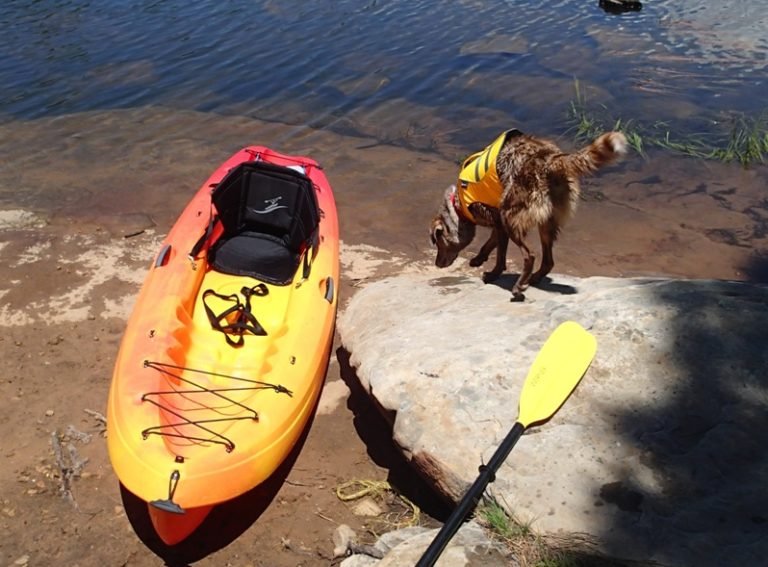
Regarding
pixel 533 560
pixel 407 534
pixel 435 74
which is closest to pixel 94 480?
pixel 407 534

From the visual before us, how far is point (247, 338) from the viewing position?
14.9ft

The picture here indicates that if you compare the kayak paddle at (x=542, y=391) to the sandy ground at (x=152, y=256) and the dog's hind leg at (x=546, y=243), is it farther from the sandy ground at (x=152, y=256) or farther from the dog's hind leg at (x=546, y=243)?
the dog's hind leg at (x=546, y=243)

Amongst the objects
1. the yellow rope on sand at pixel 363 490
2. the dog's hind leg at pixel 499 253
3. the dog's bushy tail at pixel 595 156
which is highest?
the dog's bushy tail at pixel 595 156

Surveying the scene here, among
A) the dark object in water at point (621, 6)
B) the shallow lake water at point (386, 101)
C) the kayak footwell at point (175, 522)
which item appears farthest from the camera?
the dark object in water at point (621, 6)

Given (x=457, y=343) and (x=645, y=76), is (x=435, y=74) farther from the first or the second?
(x=457, y=343)

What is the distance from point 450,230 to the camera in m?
5.59

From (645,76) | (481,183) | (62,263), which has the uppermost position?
(481,183)

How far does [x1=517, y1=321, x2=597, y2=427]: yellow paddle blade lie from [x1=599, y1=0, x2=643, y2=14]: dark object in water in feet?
38.1

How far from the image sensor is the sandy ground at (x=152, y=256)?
369 centimetres

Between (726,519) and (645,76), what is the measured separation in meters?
9.13

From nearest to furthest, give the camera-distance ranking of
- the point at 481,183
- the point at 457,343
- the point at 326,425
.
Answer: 1. the point at 457,343
2. the point at 326,425
3. the point at 481,183

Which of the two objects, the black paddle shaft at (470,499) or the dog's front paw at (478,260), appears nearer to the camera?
the black paddle shaft at (470,499)

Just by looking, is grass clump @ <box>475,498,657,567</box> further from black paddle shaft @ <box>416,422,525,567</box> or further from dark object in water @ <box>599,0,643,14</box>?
dark object in water @ <box>599,0,643,14</box>

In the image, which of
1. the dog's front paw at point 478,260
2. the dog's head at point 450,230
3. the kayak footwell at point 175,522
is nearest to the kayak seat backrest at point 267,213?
the dog's head at point 450,230
